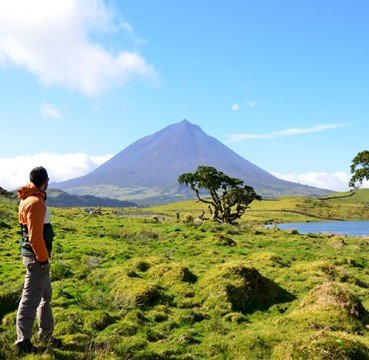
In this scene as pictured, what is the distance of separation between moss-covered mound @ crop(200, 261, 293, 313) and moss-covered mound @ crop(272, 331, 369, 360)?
4.38 meters

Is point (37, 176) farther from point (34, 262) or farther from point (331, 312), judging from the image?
point (331, 312)

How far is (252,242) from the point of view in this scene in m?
34.8

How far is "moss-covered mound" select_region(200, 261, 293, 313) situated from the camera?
49.6ft

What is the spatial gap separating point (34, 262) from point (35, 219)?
1.09 meters

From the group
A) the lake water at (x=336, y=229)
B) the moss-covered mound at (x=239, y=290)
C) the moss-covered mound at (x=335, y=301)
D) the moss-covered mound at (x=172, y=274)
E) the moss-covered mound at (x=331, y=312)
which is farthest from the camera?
the lake water at (x=336, y=229)

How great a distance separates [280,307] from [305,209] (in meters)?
170

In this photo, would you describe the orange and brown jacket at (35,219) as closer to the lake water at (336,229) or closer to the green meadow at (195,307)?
the green meadow at (195,307)

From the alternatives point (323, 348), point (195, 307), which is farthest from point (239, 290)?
point (323, 348)

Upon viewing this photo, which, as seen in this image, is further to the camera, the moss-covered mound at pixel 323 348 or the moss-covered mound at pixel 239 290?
the moss-covered mound at pixel 239 290

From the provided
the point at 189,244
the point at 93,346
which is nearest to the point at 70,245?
the point at 189,244

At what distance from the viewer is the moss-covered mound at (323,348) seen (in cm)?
965

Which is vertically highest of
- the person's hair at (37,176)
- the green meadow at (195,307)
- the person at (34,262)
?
the person's hair at (37,176)

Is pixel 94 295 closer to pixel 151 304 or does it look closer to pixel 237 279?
pixel 151 304

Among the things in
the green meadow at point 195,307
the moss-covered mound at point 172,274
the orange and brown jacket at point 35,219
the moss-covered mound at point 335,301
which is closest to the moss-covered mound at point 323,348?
the green meadow at point 195,307
